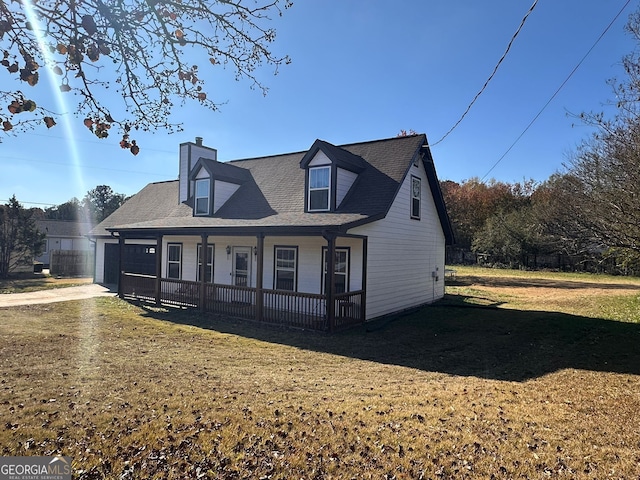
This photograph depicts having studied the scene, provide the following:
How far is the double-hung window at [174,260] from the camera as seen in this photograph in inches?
701

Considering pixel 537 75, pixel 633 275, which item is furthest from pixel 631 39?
pixel 633 275

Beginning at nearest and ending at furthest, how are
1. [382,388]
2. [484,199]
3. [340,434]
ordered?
[340,434] < [382,388] < [484,199]

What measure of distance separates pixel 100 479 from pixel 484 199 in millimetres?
53430

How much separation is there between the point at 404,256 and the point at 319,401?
1011 cm

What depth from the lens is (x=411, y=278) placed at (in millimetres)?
15898

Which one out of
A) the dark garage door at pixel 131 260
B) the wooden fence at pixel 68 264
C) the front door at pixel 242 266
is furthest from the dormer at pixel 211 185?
the wooden fence at pixel 68 264

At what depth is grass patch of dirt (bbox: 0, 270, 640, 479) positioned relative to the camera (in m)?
4.04

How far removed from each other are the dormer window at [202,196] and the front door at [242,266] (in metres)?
2.37

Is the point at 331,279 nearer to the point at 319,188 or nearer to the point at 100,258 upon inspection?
the point at 319,188

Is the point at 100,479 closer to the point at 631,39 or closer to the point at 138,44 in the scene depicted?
the point at 138,44

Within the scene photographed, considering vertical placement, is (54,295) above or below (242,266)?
below

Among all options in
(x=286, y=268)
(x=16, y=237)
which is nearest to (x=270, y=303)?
(x=286, y=268)

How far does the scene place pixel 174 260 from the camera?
18062 mm

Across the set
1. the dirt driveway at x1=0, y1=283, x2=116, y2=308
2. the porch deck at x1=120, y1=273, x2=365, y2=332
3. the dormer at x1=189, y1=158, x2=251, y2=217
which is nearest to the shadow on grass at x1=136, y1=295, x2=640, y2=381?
the porch deck at x1=120, y1=273, x2=365, y2=332
